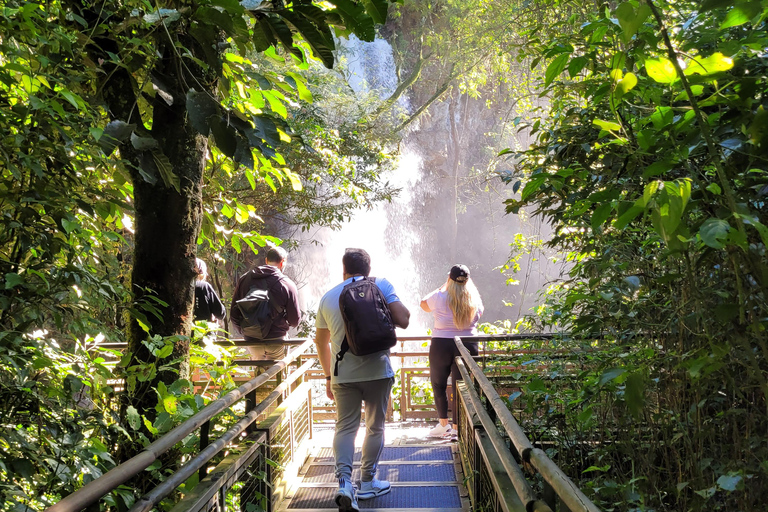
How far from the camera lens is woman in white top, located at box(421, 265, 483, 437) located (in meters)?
Answer: 5.74

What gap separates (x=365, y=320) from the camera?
380 cm

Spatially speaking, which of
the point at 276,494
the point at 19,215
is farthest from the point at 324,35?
the point at 276,494

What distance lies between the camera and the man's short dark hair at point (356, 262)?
13.5 feet

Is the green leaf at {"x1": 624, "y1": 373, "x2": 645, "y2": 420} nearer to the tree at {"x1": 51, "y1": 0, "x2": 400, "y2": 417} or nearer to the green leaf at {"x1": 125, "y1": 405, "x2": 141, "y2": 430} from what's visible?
the tree at {"x1": 51, "y1": 0, "x2": 400, "y2": 417}

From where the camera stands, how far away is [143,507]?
1801 millimetres

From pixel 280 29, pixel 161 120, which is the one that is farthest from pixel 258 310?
pixel 280 29

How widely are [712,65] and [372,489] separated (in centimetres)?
355

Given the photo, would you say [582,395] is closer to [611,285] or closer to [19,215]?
[611,285]

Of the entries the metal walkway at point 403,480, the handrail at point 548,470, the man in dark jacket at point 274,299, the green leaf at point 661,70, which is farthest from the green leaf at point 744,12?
the man in dark jacket at point 274,299

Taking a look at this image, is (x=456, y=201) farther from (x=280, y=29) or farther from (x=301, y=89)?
(x=280, y=29)

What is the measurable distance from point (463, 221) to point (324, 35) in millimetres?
28342

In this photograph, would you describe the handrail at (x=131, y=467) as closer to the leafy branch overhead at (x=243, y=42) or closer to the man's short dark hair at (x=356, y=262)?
the leafy branch overhead at (x=243, y=42)

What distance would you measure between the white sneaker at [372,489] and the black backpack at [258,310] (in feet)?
6.68

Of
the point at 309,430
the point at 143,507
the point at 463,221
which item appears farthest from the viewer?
the point at 463,221
